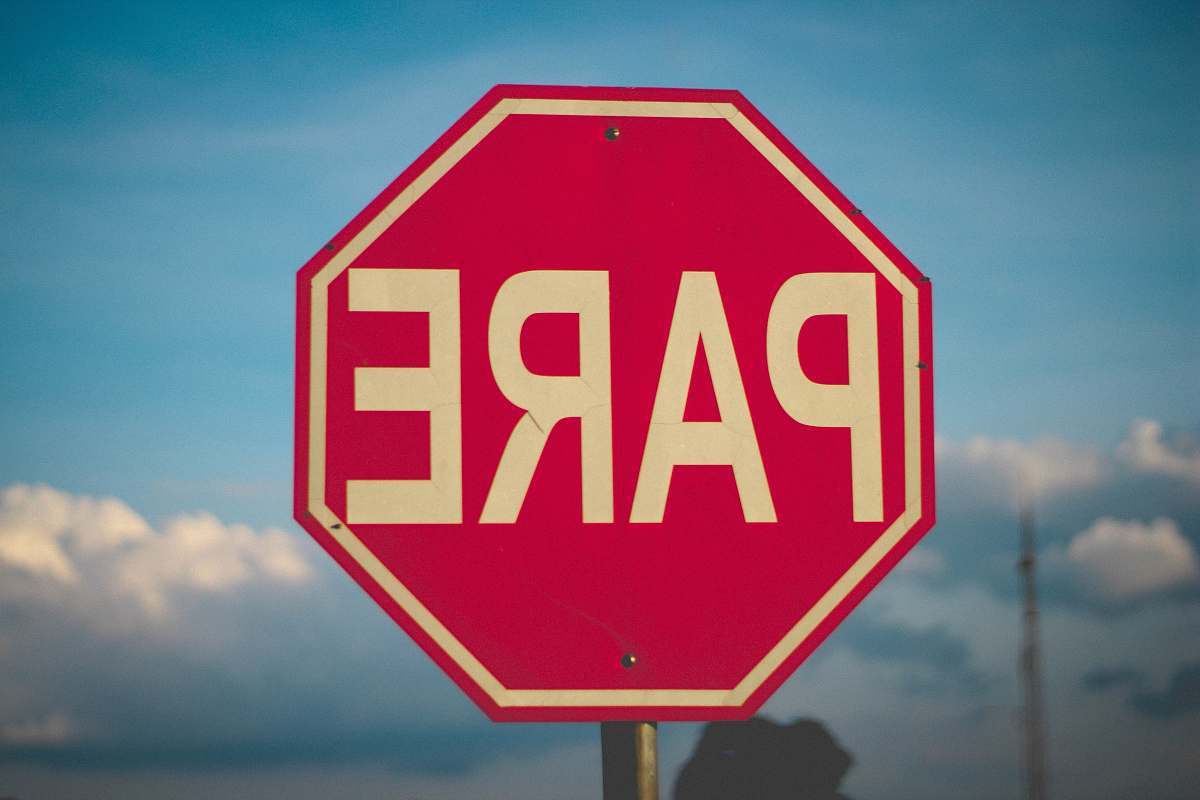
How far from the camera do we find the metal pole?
8.17ft

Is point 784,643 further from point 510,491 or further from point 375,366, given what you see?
point 375,366

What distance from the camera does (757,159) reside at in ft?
9.25

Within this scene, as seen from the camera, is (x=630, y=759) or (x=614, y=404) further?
(x=614, y=404)

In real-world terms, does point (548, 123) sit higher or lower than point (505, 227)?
higher

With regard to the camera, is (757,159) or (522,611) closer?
(522,611)

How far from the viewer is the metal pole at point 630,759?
2.49 meters

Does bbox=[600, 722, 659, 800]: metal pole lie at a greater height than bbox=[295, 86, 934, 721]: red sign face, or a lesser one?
lesser

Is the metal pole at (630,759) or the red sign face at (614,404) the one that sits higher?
the red sign face at (614,404)

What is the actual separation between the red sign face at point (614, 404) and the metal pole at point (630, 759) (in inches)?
1.8

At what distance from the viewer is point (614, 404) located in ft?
8.77

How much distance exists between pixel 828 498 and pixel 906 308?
0.48 meters

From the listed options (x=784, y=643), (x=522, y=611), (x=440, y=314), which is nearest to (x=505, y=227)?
(x=440, y=314)

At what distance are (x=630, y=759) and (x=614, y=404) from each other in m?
0.76

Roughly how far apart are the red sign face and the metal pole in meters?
0.05
